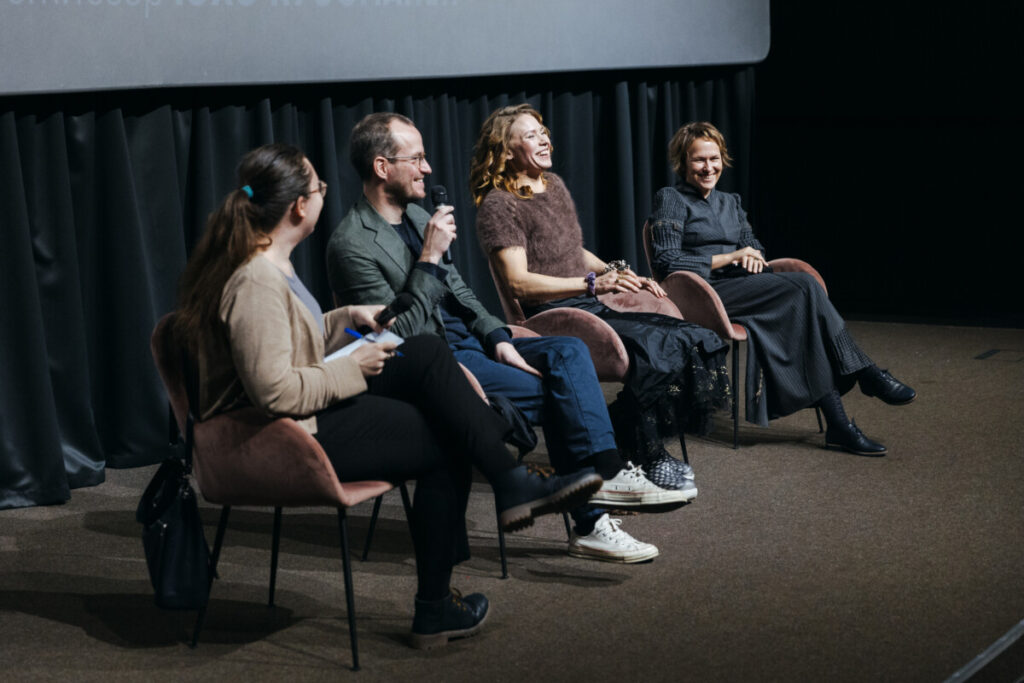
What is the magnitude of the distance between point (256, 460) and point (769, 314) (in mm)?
2227

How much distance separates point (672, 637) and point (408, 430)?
72 centimetres

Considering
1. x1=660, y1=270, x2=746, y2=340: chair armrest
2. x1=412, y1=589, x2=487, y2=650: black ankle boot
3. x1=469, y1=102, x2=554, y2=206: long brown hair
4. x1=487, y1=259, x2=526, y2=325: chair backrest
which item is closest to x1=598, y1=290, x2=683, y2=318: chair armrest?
x1=660, y1=270, x2=746, y2=340: chair armrest

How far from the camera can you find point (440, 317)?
10.5 feet

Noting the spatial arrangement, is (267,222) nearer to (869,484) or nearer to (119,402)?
(119,402)

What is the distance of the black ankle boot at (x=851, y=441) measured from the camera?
13.4ft

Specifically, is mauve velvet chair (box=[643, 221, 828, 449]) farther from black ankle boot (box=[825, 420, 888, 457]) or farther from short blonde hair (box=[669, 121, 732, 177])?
short blonde hair (box=[669, 121, 732, 177])

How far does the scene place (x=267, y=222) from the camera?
2508 millimetres

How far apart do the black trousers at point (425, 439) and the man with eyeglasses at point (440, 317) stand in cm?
39

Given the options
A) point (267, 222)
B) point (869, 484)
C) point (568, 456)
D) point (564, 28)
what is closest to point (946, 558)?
point (869, 484)

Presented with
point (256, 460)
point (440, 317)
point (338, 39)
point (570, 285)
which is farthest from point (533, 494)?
point (338, 39)

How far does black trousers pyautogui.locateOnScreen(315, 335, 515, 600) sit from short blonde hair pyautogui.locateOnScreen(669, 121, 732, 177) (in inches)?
77.2

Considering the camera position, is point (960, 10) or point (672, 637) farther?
point (960, 10)

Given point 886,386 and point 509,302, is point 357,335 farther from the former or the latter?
point 886,386

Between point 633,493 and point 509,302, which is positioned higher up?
point 509,302
